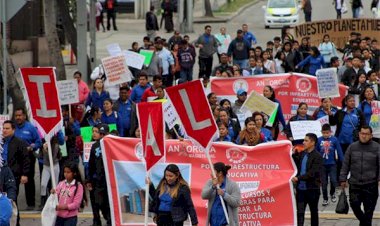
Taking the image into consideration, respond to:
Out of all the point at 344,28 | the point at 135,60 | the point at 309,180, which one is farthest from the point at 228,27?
the point at 309,180

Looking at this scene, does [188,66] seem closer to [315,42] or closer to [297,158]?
[315,42]

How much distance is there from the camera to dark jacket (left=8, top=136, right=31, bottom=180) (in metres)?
17.0

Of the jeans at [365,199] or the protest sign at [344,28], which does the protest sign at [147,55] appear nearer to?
the protest sign at [344,28]

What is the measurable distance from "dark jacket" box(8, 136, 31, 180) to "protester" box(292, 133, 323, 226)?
389 cm

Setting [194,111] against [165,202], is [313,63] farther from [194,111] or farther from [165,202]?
[165,202]

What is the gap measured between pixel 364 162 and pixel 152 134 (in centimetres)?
277

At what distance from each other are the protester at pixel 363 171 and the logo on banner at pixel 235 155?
1331 millimetres

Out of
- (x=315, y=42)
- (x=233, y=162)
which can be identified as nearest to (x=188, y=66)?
(x=315, y=42)

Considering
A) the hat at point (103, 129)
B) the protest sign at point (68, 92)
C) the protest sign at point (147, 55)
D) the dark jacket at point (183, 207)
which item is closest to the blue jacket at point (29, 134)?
the hat at point (103, 129)

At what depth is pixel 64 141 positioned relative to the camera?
1794 centimetres

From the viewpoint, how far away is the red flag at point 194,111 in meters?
14.6

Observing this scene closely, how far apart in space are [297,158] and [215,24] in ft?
109

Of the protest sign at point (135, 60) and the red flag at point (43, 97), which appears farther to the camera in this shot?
the protest sign at point (135, 60)

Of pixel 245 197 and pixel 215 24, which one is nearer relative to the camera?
pixel 245 197
